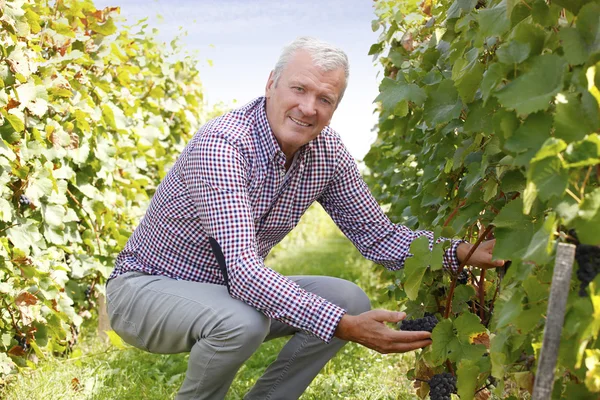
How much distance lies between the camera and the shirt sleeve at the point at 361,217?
2.73 m

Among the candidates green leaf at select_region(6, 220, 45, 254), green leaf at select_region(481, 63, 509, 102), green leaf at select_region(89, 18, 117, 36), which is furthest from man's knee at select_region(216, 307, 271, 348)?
green leaf at select_region(89, 18, 117, 36)

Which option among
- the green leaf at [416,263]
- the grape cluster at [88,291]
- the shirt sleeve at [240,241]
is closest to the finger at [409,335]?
the green leaf at [416,263]

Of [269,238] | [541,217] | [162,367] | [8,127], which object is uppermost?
[541,217]

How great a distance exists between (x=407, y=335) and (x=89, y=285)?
2.69 metres

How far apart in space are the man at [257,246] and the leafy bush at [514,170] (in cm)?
18

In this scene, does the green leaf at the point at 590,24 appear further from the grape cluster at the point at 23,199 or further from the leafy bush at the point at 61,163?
the grape cluster at the point at 23,199

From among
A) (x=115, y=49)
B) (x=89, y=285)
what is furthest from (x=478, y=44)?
(x=89, y=285)

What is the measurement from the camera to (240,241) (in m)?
2.30

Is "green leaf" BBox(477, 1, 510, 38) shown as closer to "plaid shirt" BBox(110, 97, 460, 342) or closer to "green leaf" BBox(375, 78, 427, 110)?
"green leaf" BBox(375, 78, 427, 110)

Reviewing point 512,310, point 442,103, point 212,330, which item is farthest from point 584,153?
point 212,330

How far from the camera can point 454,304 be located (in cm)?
235

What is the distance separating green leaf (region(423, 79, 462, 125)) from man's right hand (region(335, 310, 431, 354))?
59 centimetres

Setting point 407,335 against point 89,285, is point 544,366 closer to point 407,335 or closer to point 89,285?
point 407,335

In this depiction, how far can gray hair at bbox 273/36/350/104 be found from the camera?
250 cm
